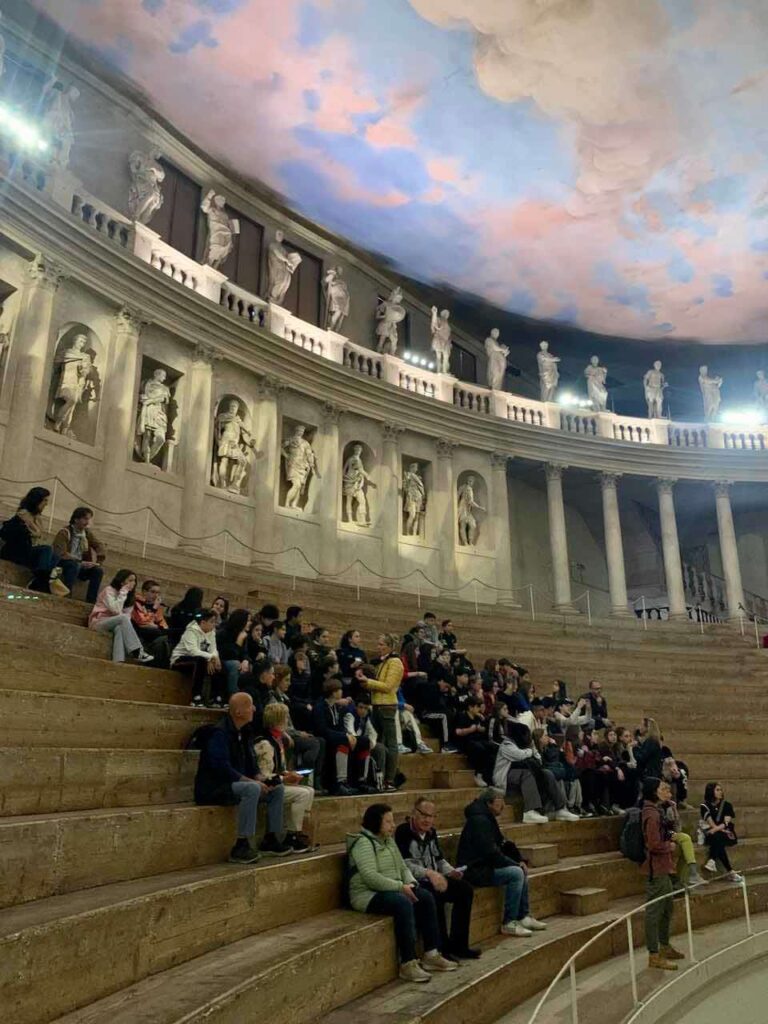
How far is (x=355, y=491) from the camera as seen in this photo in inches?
818

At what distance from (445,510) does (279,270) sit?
743 cm

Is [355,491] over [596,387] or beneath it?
beneath

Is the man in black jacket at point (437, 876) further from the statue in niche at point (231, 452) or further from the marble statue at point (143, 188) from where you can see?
the marble statue at point (143, 188)

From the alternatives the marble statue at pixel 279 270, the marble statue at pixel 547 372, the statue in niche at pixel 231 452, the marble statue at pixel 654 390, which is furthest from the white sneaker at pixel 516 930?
the marble statue at pixel 654 390

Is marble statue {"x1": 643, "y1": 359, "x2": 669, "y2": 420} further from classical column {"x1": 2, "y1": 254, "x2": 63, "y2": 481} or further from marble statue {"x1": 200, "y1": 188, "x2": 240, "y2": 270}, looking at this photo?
classical column {"x1": 2, "y1": 254, "x2": 63, "y2": 481}

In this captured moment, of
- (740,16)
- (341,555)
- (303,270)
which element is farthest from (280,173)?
(740,16)

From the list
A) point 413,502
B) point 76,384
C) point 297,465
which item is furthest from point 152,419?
point 413,502

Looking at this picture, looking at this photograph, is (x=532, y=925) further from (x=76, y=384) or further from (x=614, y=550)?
(x=614, y=550)

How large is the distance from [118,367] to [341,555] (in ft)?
22.5

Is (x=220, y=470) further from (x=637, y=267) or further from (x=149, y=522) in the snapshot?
(x=637, y=267)

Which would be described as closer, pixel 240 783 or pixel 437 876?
pixel 240 783

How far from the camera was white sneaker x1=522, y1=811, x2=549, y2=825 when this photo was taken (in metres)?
8.89

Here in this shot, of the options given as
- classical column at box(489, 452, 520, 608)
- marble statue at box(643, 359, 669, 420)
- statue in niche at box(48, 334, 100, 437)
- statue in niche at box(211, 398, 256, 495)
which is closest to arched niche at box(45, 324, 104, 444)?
statue in niche at box(48, 334, 100, 437)

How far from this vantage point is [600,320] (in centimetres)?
2814
